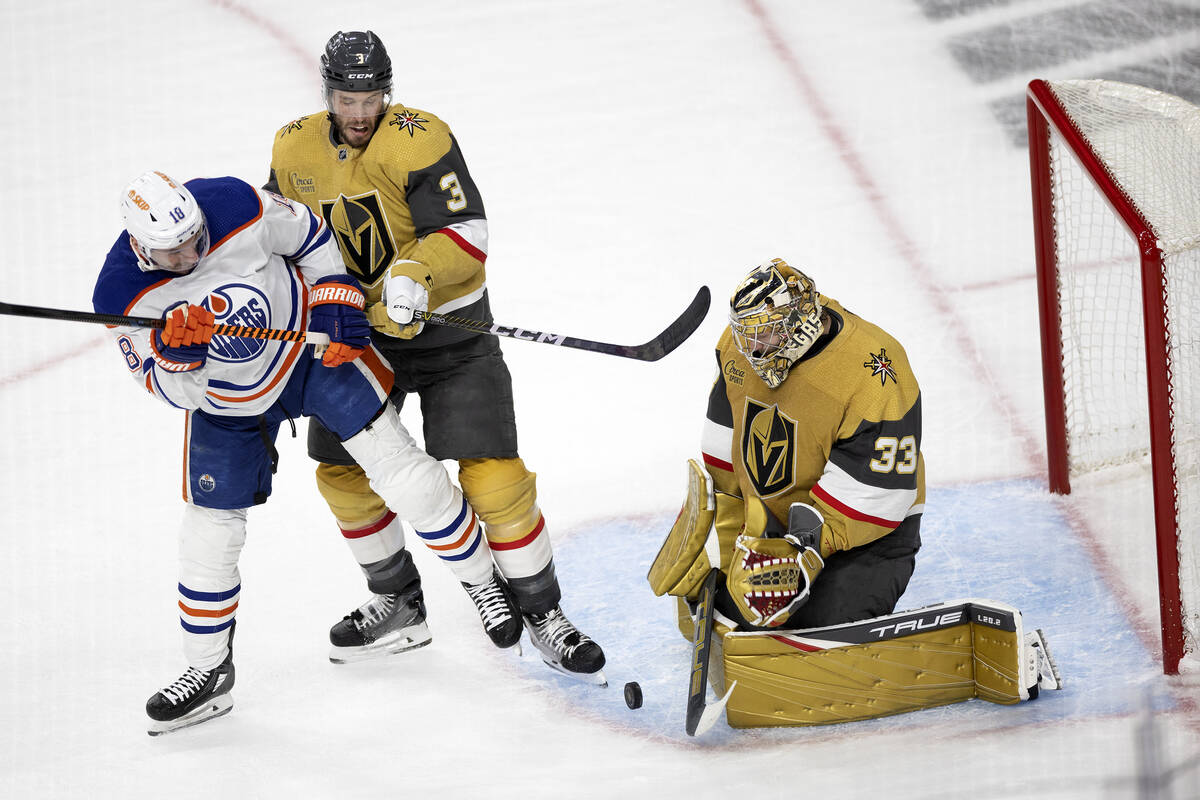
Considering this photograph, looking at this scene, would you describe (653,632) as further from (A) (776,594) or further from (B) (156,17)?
(B) (156,17)

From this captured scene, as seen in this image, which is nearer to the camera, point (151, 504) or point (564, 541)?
point (564, 541)

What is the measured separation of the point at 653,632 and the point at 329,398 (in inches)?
35.9

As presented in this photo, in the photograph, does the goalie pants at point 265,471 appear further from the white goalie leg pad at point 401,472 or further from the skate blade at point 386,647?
the skate blade at point 386,647

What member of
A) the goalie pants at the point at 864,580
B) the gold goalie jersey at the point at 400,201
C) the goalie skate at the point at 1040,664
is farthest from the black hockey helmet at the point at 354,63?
the goalie skate at the point at 1040,664

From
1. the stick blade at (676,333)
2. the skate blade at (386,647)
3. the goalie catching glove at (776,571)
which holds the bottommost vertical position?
the skate blade at (386,647)

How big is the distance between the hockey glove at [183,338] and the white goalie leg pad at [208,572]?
0.39 meters

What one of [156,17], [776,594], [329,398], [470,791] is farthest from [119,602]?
[156,17]

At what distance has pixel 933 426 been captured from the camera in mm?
4078

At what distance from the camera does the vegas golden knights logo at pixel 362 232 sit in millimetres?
3126

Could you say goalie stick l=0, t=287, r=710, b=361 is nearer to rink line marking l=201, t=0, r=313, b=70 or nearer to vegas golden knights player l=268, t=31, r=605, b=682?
vegas golden knights player l=268, t=31, r=605, b=682

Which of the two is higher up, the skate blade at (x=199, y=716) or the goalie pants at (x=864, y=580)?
the goalie pants at (x=864, y=580)

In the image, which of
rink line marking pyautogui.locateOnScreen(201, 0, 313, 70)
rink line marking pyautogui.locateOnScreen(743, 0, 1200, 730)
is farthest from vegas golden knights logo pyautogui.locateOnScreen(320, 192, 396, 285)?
rink line marking pyautogui.locateOnScreen(201, 0, 313, 70)

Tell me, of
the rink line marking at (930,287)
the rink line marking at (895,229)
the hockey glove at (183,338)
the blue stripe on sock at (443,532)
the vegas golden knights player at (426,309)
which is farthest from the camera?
the rink line marking at (895,229)

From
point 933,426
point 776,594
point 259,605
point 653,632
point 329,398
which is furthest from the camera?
point 933,426
